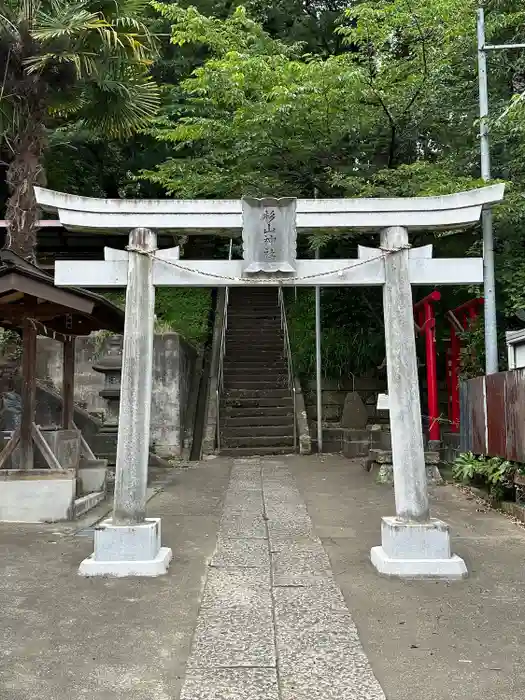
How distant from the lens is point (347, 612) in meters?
4.37

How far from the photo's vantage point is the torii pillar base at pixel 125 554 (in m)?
5.25

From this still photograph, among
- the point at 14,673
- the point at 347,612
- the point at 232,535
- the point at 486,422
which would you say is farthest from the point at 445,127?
the point at 14,673

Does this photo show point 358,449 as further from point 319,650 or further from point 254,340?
point 319,650

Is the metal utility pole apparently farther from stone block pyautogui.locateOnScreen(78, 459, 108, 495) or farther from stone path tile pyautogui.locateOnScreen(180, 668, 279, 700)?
stone path tile pyautogui.locateOnScreen(180, 668, 279, 700)

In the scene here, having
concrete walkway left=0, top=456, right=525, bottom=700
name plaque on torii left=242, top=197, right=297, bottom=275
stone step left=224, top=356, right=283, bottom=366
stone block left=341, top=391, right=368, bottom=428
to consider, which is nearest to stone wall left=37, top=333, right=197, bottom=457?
stone step left=224, top=356, right=283, bottom=366

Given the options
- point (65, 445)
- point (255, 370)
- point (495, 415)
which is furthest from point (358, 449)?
point (65, 445)

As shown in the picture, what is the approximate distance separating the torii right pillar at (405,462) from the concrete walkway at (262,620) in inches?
7.1

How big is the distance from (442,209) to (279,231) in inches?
63.8

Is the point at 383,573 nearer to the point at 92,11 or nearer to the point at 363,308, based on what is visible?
the point at 92,11

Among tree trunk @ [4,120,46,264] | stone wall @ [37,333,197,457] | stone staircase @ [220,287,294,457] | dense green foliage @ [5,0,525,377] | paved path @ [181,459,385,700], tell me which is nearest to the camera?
paved path @ [181,459,385,700]

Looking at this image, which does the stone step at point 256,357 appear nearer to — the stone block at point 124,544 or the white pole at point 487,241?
the white pole at point 487,241

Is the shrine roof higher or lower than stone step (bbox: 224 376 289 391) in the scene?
higher

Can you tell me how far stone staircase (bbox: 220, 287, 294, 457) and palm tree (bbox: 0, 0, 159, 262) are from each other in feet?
20.5

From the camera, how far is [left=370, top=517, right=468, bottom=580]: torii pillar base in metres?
5.21
